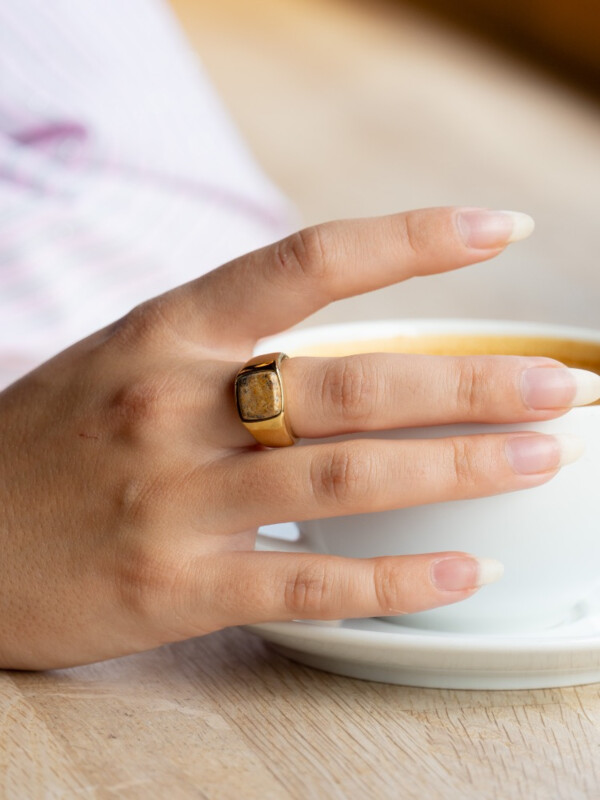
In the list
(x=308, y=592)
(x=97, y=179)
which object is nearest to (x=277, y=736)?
(x=308, y=592)

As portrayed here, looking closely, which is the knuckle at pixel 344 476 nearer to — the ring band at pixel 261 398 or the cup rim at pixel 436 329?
the ring band at pixel 261 398

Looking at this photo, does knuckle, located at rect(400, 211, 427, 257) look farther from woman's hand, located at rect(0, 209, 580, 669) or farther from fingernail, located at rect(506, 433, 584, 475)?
fingernail, located at rect(506, 433, 584, 475)

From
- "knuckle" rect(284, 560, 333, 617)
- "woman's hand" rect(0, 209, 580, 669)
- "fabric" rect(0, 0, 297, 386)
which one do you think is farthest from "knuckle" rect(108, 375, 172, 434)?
"fabric" rect(0, 0, 297, 386)

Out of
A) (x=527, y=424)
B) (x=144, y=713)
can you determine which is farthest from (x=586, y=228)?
(x=144, y=713)

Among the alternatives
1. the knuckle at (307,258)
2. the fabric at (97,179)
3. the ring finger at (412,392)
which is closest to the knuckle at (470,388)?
the ring finger at (412,392)

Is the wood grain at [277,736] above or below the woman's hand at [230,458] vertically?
below

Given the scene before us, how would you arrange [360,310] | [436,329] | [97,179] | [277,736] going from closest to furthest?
[277,736] → [436,329] → [97,179] → [360,310]

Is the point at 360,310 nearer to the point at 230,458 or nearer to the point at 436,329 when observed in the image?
the point at 436,329
